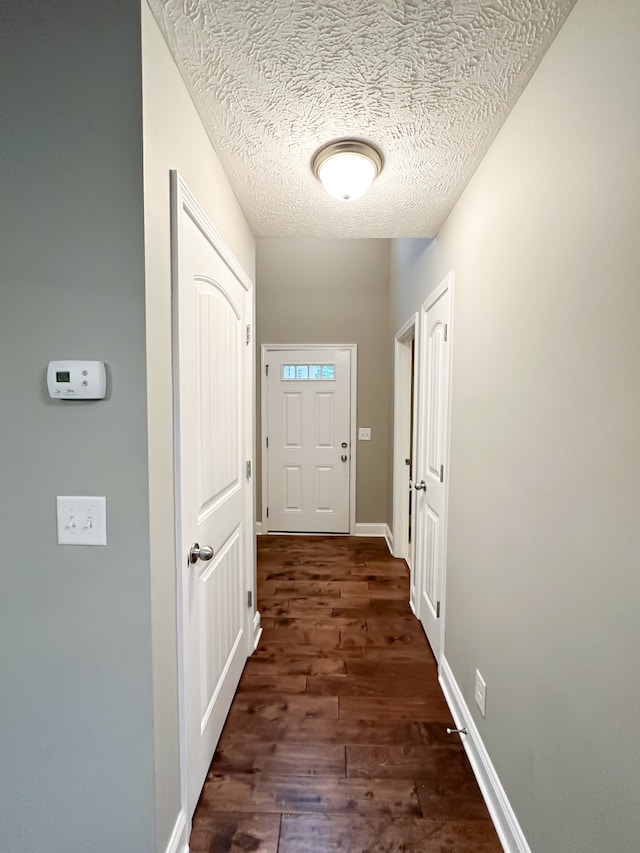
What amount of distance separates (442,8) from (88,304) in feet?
3.54

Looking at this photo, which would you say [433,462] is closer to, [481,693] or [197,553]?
[481,693]

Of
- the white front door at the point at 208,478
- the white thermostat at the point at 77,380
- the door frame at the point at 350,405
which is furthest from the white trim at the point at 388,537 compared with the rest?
the white thermostat at the point at 77,380

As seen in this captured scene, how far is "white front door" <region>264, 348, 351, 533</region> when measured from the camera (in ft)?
12.9

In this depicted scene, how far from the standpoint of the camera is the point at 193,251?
3.75 feet

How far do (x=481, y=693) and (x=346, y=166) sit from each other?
78.7 inches

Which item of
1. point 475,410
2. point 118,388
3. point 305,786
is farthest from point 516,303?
point 305,786

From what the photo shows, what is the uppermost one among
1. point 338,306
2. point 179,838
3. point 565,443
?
point 338,306

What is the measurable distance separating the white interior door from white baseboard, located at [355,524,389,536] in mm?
1540

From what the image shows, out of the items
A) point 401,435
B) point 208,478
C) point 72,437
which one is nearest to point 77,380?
point 72,437

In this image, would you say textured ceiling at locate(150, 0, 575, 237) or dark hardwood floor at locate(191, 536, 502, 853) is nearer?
textured ceiling at locate(150, 0, 575, 237)

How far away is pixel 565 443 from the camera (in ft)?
2.93

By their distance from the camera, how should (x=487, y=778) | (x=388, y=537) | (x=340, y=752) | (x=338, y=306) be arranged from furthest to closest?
(x=338, y=306) < (x=388, y=537) < (x=340, y=752) < (x=487, y=778)

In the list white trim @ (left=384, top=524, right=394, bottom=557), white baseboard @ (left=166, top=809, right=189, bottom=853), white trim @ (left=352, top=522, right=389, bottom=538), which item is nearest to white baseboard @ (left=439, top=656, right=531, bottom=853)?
white baseboard @ (left=166, top=809, right=189, bottom=853)

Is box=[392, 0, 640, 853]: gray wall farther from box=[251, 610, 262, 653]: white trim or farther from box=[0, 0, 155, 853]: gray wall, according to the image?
box=[251, 610, 262, 653]: white trim
